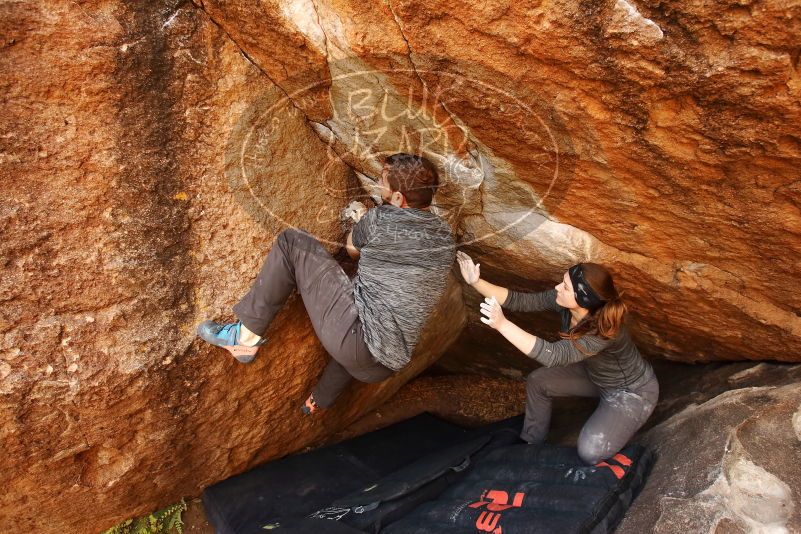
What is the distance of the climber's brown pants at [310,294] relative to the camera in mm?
2447

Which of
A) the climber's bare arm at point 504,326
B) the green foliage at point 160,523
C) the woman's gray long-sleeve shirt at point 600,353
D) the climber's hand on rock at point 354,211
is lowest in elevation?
the green foliage at point 160,523

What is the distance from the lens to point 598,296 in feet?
7.98

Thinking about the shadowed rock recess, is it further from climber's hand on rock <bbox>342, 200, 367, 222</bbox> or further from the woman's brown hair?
the woman's brown hair

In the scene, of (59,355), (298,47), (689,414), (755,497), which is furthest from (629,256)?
(59,355)

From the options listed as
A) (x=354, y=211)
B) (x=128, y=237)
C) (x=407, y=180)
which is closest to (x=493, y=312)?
(x=407, y=180)

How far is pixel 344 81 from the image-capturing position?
90.4 inches

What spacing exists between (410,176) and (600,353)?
1252mm

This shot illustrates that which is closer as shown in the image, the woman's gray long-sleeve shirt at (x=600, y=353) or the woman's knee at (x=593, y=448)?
the woman's gray long-sleeve shirt at (x=600, y=353)

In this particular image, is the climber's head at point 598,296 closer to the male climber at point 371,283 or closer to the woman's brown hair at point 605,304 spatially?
the woman's brown hair at point 605,304

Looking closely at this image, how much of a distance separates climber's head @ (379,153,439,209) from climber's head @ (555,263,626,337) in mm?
733

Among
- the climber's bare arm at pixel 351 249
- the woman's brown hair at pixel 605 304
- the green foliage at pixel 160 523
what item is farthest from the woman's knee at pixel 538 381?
the green foliage at pixel 160 523

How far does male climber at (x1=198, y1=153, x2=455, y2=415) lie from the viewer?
7.93 feet

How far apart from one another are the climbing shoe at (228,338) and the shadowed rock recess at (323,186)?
0.07 metres

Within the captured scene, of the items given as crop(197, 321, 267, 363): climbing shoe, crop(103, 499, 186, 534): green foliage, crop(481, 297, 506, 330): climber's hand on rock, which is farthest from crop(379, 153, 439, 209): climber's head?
crop(103, 499, 186, 534): green foliage
